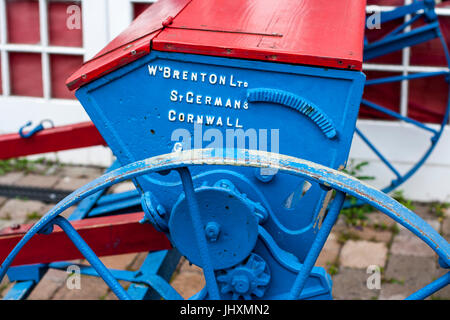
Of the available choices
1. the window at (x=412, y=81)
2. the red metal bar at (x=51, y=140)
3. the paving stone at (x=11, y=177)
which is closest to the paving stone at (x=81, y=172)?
the paving stone at (x=11, y=177)

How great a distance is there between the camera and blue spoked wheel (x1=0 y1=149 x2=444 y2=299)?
6.07ft

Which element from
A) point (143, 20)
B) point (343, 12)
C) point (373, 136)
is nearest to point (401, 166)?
point (373, 136)

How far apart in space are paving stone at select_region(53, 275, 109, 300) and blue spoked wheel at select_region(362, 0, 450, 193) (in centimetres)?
192

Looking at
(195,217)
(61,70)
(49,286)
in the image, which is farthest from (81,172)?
(195,217)

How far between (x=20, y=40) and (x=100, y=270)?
10.8 ft

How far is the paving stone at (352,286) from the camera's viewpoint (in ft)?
11.4

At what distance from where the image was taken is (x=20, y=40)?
490cm

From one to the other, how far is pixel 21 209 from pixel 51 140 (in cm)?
124

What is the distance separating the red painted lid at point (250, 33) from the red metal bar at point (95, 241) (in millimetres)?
644

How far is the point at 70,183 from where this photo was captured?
472cm

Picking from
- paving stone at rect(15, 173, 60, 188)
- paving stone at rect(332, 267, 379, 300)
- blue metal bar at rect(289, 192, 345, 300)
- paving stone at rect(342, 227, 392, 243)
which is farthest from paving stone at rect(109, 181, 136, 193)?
blue metal bar at rect(289, 192, 345, 300)

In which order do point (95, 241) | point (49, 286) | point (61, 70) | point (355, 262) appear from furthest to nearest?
point (61, 70)
point (355, 262)
point (49, 286)
point (95, 241)

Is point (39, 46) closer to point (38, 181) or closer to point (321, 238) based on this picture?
point (38, 181)

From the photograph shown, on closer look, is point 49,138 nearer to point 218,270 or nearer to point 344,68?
point 218,270
